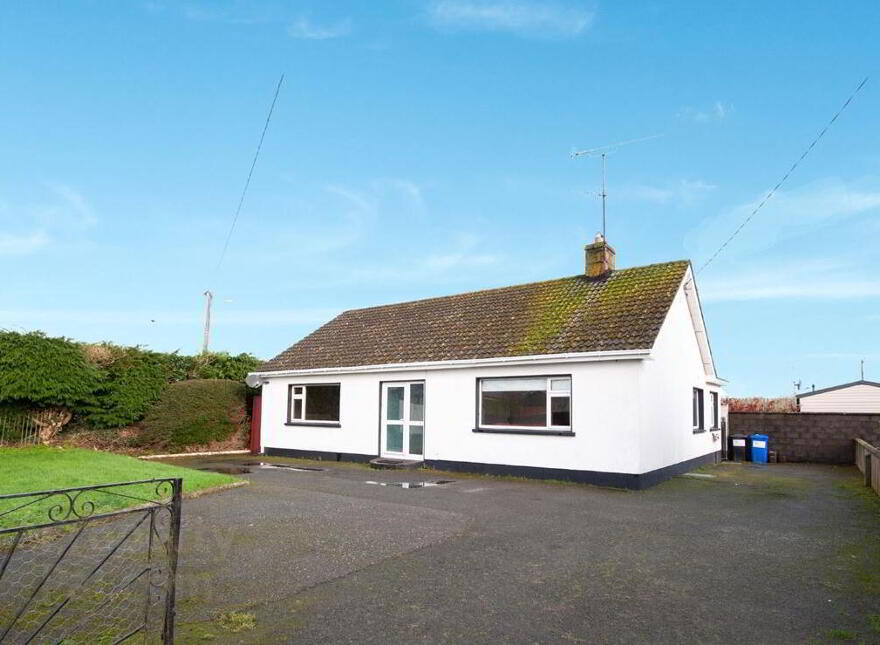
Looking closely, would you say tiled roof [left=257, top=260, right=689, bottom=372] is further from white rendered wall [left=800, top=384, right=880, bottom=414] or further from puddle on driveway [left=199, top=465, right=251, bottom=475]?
white rendered wall [left=800, top=384, right=880, bottom=414]

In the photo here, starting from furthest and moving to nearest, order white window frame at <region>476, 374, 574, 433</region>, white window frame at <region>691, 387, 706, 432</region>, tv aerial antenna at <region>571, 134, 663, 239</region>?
tv aerial antenna at <region>571, 134, 663, 239</region> < white window frame at <region>691, 387, 706, 432</region> < white window frame at <region>476, 374, 574, 433</region>

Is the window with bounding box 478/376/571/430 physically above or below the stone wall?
above

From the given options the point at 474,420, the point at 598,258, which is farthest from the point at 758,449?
the point at 474,420

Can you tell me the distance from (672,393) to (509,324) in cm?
470

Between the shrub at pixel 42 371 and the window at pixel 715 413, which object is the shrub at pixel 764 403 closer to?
the window at pixel 715 413

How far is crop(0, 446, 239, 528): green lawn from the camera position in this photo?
8523mm

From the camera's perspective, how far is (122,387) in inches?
730

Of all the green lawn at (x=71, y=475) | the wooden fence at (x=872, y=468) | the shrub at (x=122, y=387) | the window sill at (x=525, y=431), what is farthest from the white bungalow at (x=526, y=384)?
the green lawn at (x=71, y=475)

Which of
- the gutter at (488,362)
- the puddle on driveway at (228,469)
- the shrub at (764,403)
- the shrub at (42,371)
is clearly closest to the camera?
the gutter at (488,362)

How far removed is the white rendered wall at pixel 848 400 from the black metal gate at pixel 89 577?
132 feet

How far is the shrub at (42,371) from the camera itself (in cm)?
1594

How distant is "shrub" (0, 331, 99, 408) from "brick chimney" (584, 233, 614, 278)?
1593 centimetres

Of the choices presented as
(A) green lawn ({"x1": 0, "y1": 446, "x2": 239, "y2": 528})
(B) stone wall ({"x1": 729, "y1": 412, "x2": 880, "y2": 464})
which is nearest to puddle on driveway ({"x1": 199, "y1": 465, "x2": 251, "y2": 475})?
(A) green lawn ({"x1": 0, "y1": 446, "x2": 239, "y2": 528})

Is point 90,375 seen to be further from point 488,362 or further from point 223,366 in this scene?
point 488,362
